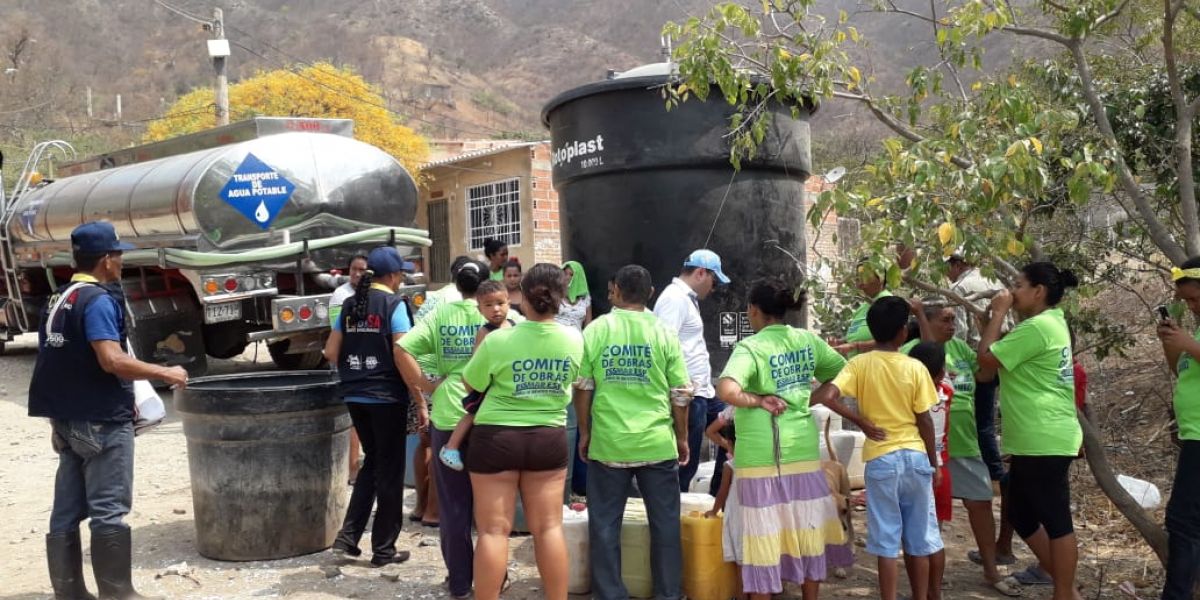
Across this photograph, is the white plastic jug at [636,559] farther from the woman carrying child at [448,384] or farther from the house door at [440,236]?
the house door at [440,236]

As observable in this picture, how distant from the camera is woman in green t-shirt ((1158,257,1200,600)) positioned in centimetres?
379

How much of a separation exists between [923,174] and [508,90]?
7213cm

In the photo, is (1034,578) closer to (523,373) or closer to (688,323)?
(688,323)

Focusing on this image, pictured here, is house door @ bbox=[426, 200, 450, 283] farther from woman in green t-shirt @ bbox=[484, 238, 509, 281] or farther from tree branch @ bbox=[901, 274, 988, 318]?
tree branch @ bbox=[901, 274, 988, 318]

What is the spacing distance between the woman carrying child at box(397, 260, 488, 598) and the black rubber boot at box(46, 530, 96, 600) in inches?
65.2

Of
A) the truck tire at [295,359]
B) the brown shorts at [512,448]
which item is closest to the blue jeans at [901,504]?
the brown shorts at [512,448]

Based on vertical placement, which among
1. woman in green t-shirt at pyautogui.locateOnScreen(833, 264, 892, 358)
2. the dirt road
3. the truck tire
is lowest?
the dirt road

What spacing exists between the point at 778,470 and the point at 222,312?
6552mm

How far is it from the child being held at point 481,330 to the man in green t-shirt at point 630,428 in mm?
453

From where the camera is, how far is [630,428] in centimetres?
410

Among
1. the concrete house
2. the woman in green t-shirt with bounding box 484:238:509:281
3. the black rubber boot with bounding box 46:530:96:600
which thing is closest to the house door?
the concrete house

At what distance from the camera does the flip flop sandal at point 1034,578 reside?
182 inches

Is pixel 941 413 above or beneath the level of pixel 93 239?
beneath

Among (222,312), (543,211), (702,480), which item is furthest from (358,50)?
(702,480)
